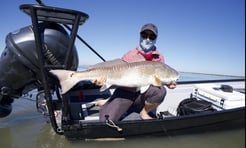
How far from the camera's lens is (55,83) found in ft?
11.6

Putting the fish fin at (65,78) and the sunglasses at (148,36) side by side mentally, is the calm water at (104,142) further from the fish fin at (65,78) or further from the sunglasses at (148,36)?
the sunglasses at (148,36)

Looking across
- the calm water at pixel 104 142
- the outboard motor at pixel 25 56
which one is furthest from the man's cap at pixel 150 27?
the calm water at pixel 104 142

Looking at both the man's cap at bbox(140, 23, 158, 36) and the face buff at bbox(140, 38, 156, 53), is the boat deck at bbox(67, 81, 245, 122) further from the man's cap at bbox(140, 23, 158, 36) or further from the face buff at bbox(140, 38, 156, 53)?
the man's cap at bbox(140, 23, 158, 36)

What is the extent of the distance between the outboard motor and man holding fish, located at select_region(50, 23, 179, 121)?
1.26 ft

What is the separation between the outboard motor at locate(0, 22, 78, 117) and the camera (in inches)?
125

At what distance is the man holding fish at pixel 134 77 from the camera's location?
3.11 meters

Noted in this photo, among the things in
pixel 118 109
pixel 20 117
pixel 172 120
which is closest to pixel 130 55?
pixel 118 109

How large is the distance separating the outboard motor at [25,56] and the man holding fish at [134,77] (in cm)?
38

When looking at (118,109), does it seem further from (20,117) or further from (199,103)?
(20,117)

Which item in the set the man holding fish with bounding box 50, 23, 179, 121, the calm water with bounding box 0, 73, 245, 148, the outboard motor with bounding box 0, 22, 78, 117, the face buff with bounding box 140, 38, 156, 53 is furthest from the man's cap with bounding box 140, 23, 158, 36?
the calm water with bounding box 0, 73, 245, 148

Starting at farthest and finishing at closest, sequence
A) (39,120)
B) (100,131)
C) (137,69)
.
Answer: (39,120) → (100,131) → (137,69)

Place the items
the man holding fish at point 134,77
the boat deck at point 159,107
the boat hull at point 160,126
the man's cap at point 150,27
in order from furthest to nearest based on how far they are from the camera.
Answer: the boat deck at point 159,107
the man's cap at point 150,27
the boat hull at point 160,126
the man holding fish at point 134,77

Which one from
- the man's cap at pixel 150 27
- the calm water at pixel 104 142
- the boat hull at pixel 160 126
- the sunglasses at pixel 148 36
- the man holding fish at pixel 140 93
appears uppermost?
the man's cap at pixel 150 27

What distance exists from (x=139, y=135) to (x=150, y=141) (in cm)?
23
